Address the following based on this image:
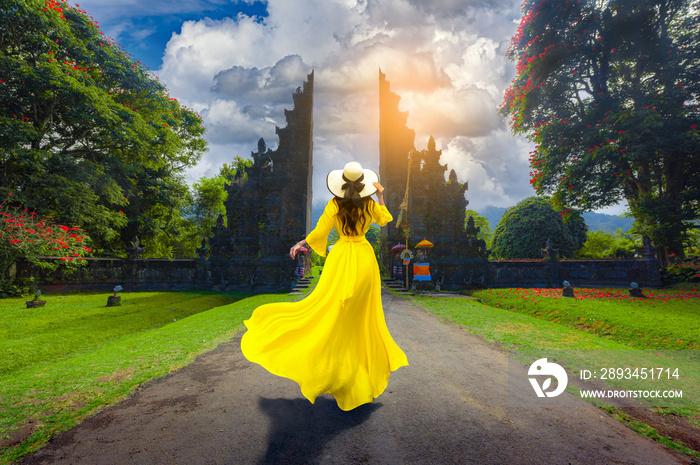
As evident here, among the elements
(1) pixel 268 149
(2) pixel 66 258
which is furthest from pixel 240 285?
(1) pixel 268 149

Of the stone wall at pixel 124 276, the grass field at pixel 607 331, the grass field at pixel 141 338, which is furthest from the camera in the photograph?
the stone wall at pixel 124 276

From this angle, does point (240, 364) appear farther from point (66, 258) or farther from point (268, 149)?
point (268, 149)

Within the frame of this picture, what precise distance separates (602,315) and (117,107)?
22.0m

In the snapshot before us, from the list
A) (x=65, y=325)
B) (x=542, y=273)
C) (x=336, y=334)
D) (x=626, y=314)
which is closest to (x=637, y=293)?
(x=626, y=314)

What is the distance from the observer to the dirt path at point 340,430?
89.3 inches

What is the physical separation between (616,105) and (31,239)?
2612 cm

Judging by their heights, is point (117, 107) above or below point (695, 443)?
above

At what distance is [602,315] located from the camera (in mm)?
8258

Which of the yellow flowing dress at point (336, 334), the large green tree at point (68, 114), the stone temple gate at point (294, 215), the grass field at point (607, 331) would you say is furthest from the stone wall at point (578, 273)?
the large green tree at point (68, 114)

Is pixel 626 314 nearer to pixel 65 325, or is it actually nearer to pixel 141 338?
pixel 141 338

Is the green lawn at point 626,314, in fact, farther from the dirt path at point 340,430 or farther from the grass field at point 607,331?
the dirt path at point 340,430

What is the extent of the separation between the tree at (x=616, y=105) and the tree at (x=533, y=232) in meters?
7.56

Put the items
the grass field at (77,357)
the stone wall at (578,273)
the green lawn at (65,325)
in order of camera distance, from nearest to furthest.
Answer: the grass field at (77,357), the green lawn at (65,325), the stone wall at (578,273)

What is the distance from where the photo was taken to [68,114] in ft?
45.6
